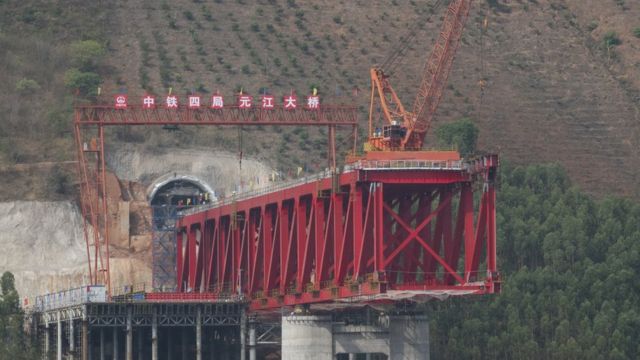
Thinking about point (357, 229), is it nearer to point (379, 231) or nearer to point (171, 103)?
point (379, 231)

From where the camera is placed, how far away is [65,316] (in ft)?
630

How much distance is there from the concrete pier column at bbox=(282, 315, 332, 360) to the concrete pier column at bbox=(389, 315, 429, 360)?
6.83 m

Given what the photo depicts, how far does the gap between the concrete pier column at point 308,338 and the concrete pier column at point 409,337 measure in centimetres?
683

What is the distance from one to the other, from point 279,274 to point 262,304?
4511 mm

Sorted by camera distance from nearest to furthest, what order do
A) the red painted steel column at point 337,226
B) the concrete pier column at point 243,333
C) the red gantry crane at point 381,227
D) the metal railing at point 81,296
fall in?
the red gantry crane at point 381,227 → the red painted steel column at point 337,226 → the metal railing at point 81,296 → the concrete pier column at point 243,333

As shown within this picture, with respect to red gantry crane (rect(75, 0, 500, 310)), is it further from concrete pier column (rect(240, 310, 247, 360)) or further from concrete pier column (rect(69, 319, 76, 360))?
concrete pier column (rect(69, 319, 76, 360))

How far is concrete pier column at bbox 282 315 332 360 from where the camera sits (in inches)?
6791

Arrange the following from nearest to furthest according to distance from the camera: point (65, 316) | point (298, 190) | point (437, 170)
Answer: point (437, 170)
point (298, 190)
point (65, 316)

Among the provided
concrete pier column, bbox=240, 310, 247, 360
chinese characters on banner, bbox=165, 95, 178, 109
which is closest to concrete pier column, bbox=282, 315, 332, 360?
concrete pier column, bbox=240, 310, 247, 360

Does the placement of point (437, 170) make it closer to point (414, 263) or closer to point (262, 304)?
point (414, 263)

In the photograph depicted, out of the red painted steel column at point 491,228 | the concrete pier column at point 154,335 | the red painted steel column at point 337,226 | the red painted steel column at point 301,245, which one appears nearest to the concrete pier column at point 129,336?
the concrete pier column at point 154,335

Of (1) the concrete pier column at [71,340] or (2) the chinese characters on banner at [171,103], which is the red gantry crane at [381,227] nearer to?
(1) the concrete pier column at [71,340]

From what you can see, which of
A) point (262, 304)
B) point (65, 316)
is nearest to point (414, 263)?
point (262, 304)

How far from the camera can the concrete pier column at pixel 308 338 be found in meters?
172
